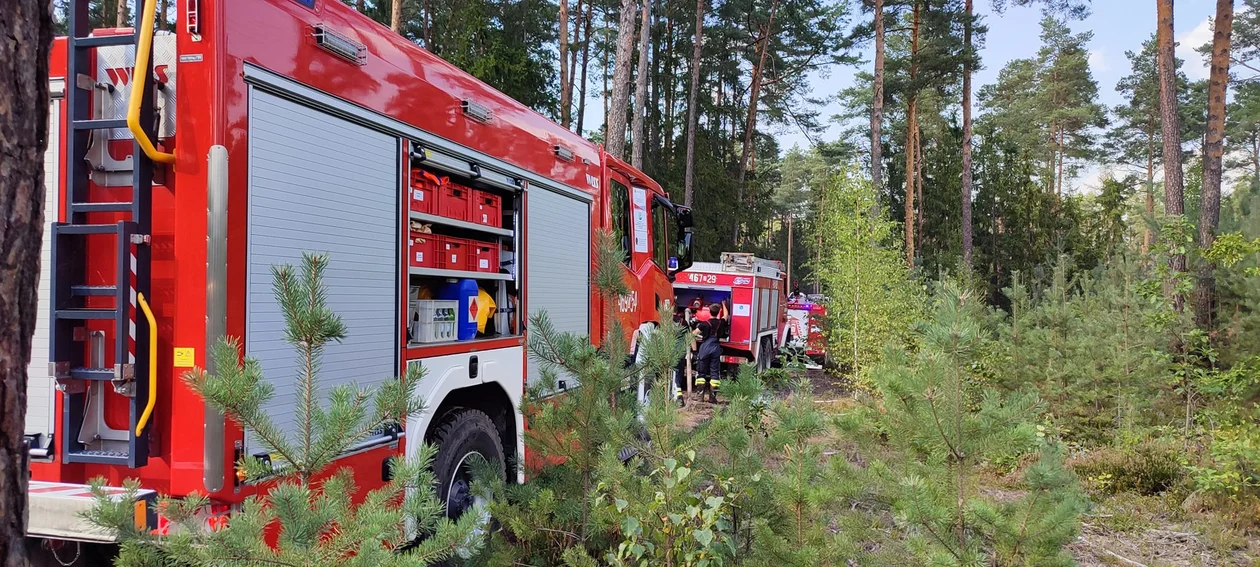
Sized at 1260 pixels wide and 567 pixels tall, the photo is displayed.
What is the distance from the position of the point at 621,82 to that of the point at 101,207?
10555mm

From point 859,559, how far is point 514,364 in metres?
2.63

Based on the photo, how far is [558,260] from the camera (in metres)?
5.68

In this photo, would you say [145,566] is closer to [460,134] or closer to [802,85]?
[460,134]

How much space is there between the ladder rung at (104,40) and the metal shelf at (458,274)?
1550 mm

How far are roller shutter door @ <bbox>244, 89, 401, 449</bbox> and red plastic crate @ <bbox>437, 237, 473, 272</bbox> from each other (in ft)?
1.79

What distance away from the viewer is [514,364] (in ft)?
16.4

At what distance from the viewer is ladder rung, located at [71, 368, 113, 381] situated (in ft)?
9.20

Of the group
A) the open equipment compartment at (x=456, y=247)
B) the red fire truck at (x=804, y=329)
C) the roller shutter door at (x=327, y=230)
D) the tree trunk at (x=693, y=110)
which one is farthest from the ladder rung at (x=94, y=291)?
the tree trunk at (x=693, y=110)

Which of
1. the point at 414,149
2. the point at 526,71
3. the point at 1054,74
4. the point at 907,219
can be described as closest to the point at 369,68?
the point at 414,149

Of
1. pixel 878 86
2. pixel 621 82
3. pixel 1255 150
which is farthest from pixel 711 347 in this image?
pixel 1255 150

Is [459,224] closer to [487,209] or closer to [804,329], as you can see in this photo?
[487,209]

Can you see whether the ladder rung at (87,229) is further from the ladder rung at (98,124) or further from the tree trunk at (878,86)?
the tree trunk at (878,86)

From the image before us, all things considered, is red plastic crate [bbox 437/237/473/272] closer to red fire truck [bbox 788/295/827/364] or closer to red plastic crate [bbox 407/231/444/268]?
red plastic crate [bbox 407/231/444/268]

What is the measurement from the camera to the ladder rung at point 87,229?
281 centimetres
